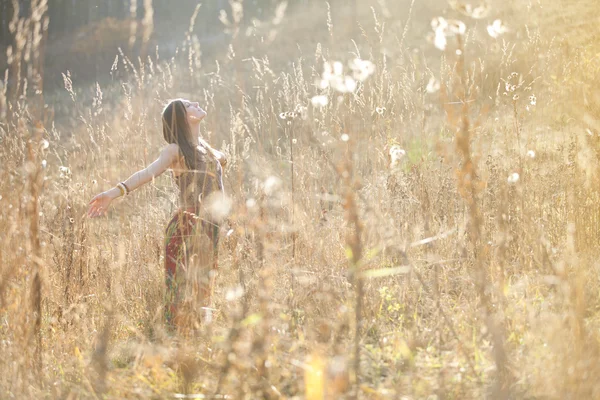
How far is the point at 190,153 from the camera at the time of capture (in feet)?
11.1

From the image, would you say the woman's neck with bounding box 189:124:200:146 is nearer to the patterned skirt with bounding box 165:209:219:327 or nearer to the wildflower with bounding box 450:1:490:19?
the patterned skirt with bounding box 165:209:219:327

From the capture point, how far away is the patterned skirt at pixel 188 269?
263cm

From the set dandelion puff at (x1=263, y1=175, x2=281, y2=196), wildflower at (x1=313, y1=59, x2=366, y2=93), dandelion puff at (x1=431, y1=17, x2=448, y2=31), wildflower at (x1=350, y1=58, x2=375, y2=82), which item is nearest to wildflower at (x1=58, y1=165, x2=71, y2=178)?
dandelion puff at (x1=263, y1=175, x2=281, y2=196)

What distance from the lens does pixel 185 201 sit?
310cm

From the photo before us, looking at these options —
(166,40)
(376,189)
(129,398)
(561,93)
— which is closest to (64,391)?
(129,398)

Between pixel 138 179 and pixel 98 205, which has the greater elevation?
pixel 138 179

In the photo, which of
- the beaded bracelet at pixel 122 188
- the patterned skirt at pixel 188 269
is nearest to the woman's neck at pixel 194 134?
the patterned skirt at pixel 188 269

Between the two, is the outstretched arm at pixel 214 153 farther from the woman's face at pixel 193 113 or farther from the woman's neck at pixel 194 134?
the woman's face at pixel 193 113

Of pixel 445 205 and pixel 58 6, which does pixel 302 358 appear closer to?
pixel 445 205

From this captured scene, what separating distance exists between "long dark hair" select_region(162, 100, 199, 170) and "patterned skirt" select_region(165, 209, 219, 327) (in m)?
0.32

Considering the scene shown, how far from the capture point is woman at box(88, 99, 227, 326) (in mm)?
2883

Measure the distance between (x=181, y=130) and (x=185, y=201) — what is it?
19.4 inches

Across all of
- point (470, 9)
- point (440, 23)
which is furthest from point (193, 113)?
point (470, 9)

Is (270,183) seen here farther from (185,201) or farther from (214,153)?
(214,153)
